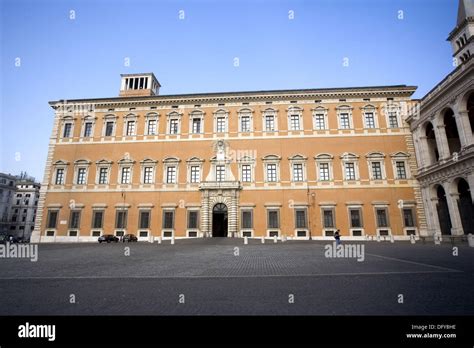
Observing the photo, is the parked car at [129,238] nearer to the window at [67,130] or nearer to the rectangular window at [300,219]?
the window at [67,130]

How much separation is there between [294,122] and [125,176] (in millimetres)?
19876

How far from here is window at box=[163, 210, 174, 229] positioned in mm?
27438

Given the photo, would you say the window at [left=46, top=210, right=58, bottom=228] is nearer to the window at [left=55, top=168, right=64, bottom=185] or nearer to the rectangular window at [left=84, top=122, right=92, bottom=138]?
the window at [left=55, top=168, right=64, bottom=185]

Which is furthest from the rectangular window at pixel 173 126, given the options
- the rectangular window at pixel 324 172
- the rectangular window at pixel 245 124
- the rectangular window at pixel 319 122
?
the rectangular window at pixel 324 172

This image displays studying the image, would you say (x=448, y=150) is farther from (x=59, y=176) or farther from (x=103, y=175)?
(x=59, y=176)

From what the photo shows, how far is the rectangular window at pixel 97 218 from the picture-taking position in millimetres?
28062

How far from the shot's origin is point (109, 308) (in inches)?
159

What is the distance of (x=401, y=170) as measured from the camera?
26.9m

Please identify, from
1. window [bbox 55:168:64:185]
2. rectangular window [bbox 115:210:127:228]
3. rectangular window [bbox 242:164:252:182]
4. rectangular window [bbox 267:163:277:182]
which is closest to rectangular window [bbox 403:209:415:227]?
rectangular window [bbox 267:163:277:182]

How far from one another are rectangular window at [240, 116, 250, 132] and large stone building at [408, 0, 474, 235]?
16922 mm

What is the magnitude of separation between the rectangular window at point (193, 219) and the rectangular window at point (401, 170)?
21.2m

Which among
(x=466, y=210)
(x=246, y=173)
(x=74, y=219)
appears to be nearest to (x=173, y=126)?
(x=246, y=173)
